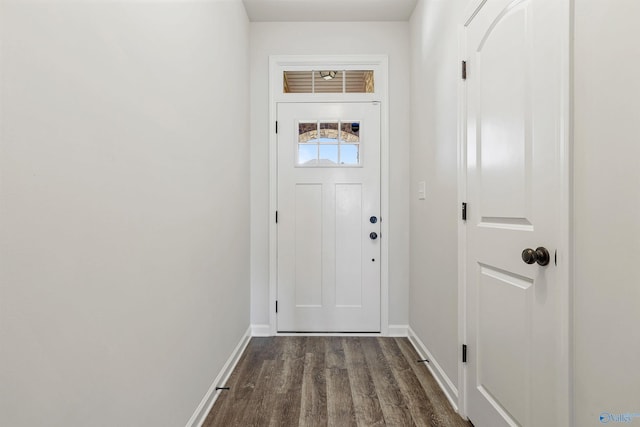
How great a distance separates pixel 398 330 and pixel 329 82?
231cm

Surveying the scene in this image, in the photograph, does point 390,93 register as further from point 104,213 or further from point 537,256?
point 104,213

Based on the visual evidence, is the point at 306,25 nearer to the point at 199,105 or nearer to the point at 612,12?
the point at 199,105

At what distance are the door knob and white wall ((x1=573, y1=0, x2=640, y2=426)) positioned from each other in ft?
0.40

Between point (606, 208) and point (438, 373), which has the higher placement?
point (606, 208)

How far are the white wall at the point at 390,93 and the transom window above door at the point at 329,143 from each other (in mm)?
326

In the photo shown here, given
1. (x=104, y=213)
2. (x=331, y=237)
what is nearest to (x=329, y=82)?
(x=331, y=237)

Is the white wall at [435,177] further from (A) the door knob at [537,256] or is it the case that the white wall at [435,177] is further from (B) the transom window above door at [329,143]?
(A) the door knob at [537,256]

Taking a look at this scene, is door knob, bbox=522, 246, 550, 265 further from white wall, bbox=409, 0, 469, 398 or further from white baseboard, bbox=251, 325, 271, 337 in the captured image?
white baseboard, bbox=251, 325, 271, 337

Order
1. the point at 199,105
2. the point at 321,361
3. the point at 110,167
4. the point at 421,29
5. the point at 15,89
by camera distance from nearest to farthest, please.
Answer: the point at 15,89
the point at 110,167
the point at 199,105
the point at 321,361
the point at 421,29

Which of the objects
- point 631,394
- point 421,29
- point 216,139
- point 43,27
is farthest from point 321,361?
point 421,29

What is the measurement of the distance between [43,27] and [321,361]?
2.36 meters

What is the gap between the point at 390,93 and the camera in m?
3.06

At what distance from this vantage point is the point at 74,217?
87 cm

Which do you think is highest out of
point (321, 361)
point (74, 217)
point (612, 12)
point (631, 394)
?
point (612, 12)
